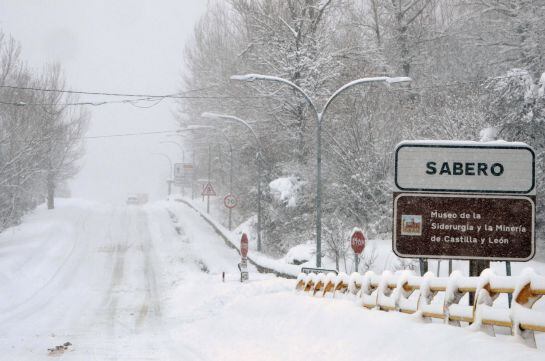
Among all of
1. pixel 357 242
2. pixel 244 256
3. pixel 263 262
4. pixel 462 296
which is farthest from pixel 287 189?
pixel 462 296

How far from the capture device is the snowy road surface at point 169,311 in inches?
325

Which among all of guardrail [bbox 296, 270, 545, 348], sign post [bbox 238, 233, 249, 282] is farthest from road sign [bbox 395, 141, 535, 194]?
sign post [bbox 238, 233, 249, 282]

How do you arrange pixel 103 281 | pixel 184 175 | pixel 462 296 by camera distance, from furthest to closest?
pixel 184 175 < pixel 103 281 < pixel 462 296

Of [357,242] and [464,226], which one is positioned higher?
[464,226]

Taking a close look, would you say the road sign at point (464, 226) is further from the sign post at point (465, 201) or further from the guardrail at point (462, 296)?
the guardrail at point (462, 296)

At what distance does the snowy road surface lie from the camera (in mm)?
8250

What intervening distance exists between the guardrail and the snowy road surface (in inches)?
7.7

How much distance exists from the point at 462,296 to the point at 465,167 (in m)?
2.07

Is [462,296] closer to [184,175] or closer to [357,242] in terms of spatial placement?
[357,242]

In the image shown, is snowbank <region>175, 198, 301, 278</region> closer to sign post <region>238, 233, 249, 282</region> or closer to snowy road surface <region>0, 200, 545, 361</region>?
snowy road surface <region>0, 200, 545, 361</region>

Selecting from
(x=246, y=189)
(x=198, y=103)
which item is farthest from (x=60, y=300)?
(x=198, y=103)

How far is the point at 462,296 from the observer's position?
25.8 feet

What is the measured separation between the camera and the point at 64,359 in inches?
479

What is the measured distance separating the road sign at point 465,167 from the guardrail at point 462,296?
129 centimetres
